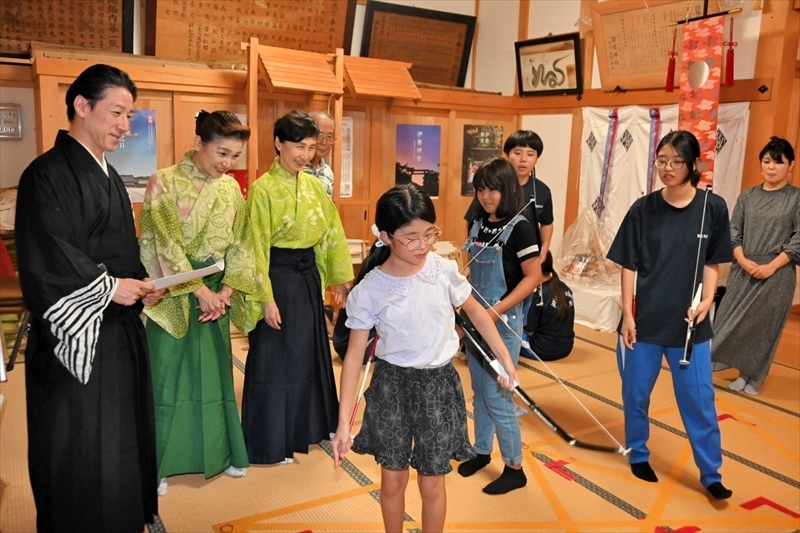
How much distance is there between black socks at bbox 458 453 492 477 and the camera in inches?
114

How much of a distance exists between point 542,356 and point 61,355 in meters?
3.31

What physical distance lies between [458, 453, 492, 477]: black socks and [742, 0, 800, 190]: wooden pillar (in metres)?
3.10

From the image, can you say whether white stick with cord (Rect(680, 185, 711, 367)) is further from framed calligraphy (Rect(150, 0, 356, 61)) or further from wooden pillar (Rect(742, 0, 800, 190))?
framed calligraphy (Rect(150, 0, 356, 61))

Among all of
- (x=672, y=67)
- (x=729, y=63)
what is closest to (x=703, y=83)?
(x=729, y=63)

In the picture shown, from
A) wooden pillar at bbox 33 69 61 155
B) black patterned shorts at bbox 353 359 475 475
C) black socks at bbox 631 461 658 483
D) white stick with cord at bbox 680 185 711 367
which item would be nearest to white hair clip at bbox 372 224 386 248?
black patterned shorts at bbox 353 359 475 475

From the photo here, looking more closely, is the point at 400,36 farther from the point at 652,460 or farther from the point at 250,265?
the point at 652,460

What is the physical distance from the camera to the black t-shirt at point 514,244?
2.57 meters

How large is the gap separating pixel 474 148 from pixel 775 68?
2.59 m

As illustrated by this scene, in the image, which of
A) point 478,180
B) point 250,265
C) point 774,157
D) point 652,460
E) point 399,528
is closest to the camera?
point 399,528

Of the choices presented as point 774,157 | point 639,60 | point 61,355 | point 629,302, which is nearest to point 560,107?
point 639,60

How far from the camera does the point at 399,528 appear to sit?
6.75 ft

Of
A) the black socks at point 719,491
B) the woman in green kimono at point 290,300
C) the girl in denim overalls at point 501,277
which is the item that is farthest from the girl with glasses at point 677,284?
the woman in green kimono at point 290,300

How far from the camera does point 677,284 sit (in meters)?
2.75

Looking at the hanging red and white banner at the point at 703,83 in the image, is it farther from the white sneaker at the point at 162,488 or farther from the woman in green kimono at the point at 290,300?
the white sneaker at the point at 162,488
